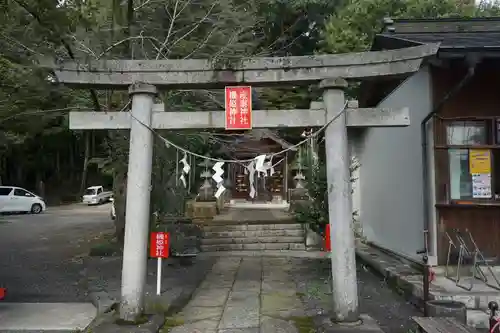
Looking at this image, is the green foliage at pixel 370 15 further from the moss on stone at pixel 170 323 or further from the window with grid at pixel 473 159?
the moss on stone at pixel 170 323

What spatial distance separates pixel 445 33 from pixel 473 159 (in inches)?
120

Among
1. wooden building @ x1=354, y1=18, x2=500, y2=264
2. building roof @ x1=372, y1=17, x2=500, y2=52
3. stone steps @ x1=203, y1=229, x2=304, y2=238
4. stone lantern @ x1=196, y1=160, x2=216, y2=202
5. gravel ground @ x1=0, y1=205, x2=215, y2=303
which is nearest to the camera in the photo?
building roof @ x1=372, y1=17, x2=500, y2=52

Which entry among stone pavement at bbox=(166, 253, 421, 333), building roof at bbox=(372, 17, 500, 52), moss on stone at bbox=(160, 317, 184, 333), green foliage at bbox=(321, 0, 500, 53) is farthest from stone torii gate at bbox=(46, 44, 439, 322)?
green foliage at bbox=(321, 0, 500, 53)

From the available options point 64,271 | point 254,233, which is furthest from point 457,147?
point 64,271

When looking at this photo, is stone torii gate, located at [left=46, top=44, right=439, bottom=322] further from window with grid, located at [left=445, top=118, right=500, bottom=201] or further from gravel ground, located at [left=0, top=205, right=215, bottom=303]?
window with grid, located at [left=445, top=118, right=500, bottom=201]

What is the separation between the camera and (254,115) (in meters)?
6.52

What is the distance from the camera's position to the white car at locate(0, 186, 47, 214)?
2928 centimetres

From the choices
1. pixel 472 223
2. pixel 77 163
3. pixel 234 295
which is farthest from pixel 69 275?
pixel 77 163

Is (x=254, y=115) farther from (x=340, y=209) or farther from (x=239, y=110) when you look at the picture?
(x=340, y=209)

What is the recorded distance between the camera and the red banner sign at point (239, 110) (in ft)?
21.1

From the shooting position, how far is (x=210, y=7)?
11766mm

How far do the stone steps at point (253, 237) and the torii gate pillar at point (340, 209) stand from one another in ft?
27.6

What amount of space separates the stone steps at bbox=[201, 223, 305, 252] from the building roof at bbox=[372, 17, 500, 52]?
688cm

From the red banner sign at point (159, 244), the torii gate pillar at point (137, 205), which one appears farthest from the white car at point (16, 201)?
the torii gate pillar at point (137, 205)
